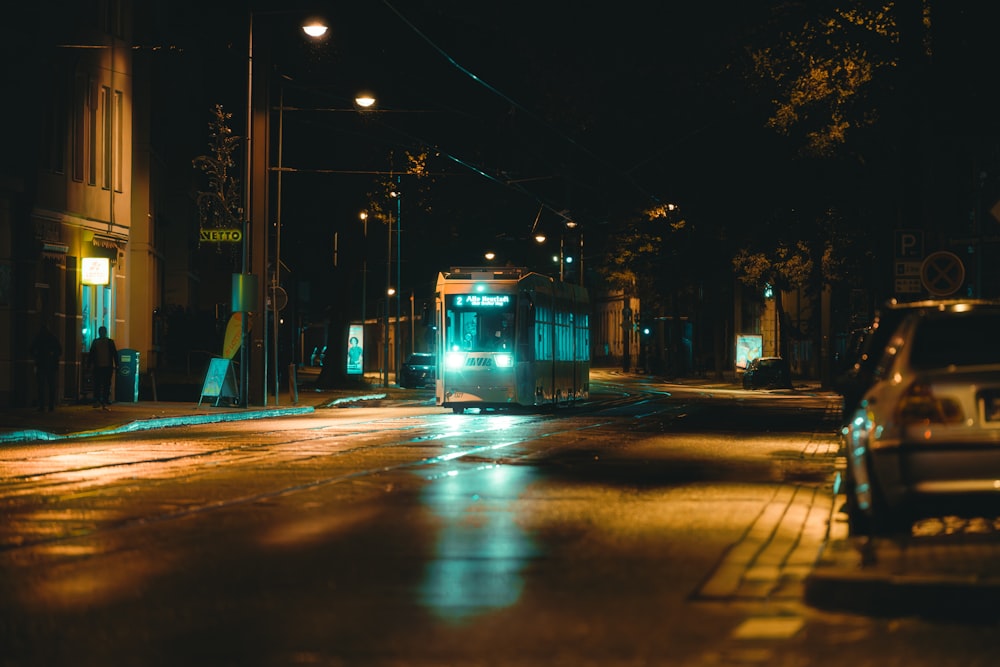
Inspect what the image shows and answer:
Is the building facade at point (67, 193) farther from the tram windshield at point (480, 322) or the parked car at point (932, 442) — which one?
the parked car at point (932, 442)

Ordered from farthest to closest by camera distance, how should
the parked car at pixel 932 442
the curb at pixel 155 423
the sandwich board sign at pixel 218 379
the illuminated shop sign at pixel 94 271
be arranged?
1. the sandwich board sign at pixel 218 379
2. the illuminated shop sign at pixel 94 271
3. the curb at pixel 155 423
4. the parked car at pixel 932 442

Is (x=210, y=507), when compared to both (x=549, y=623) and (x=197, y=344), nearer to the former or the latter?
(x=549, y=623)

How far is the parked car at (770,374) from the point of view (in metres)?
65.9

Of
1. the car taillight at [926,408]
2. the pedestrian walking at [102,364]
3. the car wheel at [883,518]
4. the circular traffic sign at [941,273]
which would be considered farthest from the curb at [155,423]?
the car taillight at [926,408]

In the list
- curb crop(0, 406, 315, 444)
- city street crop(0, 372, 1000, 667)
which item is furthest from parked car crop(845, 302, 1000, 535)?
curb crop(0, 406, 315, 444)

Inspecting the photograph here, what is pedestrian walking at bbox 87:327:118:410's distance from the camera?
3372cm

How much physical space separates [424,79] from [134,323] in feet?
49.6

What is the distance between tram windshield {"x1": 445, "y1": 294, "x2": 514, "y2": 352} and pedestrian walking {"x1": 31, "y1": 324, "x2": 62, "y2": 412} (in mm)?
8707

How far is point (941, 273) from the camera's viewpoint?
71.7 ft

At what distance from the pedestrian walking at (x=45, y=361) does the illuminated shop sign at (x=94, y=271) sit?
446 centimetres

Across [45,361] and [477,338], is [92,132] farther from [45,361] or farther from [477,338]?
[477,338]

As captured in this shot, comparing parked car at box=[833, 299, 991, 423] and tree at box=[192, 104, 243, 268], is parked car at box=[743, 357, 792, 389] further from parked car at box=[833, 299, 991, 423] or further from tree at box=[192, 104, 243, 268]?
parked car at box=[833, 299, 991, 423]

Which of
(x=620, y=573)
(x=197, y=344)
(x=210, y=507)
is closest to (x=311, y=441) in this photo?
(x=210, y=507)

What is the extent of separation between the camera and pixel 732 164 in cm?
4828
